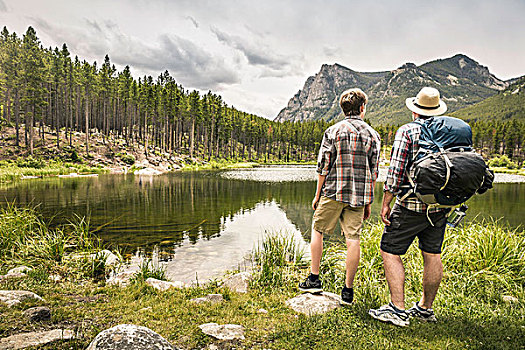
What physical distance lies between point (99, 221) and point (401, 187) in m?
12.6

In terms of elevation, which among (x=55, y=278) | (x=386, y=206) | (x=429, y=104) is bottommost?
(x=55, y=278)

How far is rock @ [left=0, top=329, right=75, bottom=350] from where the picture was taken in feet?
9.13

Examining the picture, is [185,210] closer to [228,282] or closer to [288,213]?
[288,213]

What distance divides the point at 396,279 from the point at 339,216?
1.09m

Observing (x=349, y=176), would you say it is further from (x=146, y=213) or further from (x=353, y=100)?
(x=146, y=213)

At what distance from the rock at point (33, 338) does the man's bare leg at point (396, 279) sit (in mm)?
3752

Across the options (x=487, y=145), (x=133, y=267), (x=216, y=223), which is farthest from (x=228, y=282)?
(x=487, y=145)

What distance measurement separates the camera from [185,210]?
625 inches

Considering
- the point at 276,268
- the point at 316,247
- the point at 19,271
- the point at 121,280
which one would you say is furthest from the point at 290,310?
the point at 19,271

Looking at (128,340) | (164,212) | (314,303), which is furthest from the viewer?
(164,212)

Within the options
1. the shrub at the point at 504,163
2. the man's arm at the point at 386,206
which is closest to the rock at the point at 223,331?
the man's arm at the point at 386,206

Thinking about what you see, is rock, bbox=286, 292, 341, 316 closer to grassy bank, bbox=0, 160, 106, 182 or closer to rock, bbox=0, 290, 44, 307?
rock, bbox=0, 290, 44, 307

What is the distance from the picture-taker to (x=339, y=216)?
4.23m

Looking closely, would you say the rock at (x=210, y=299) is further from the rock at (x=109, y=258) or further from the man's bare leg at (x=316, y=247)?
the rock at (x=109, y=258)
